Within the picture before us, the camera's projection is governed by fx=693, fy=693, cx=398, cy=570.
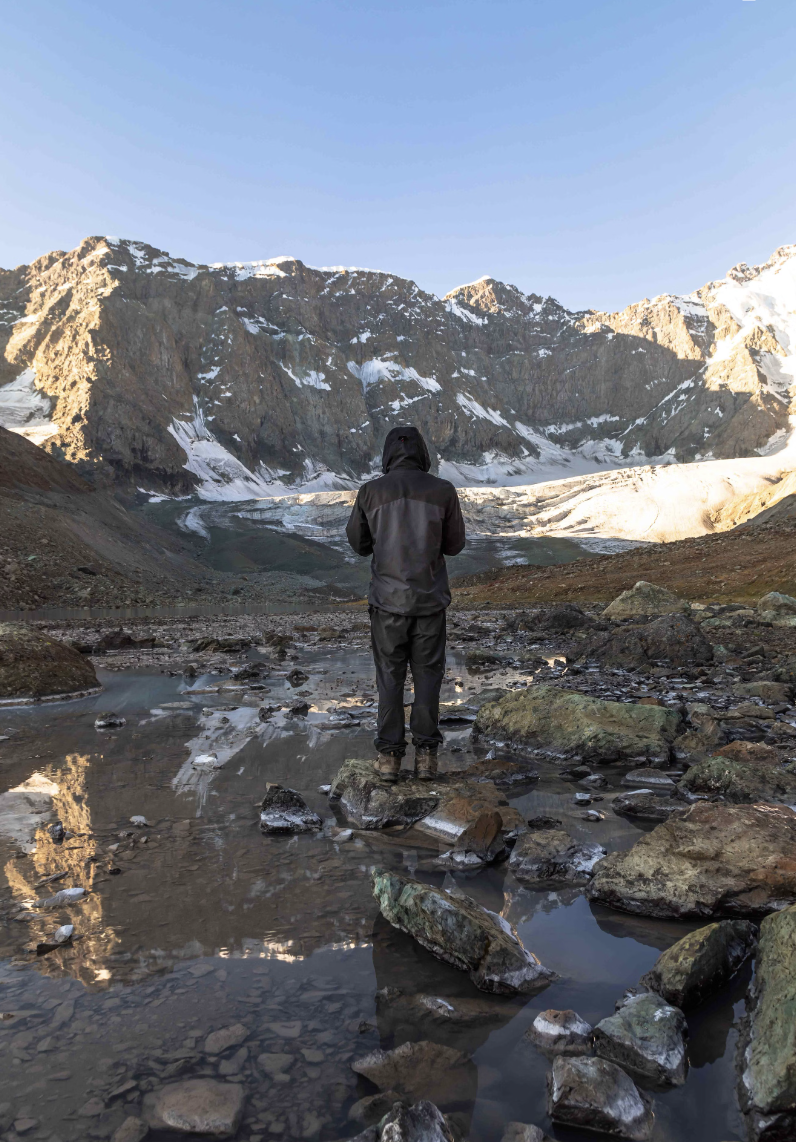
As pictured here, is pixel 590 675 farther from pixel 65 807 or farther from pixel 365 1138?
pixel 365 1138

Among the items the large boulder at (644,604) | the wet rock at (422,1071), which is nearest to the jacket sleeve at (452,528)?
the wet rock at (422,1071)

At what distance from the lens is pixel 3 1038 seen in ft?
9.58

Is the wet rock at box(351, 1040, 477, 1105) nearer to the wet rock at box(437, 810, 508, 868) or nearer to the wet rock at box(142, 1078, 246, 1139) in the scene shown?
the wet rock at box(142, 1078, 246, 1139)

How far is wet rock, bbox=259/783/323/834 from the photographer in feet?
18.1

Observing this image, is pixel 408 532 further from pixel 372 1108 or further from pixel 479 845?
pixel 372 1108

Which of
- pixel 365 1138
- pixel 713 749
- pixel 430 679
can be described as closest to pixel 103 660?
pixel 430 679

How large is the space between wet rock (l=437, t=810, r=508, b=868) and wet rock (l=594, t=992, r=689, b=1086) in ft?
6.59

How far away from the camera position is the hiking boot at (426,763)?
6619 mm

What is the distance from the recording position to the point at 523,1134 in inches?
93.7

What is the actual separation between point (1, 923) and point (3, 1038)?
3.93 feet

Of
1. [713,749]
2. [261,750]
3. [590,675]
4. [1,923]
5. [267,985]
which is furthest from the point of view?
[590,675]

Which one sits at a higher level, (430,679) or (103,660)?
(430,679)

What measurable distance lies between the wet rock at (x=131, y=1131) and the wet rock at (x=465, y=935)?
5.20 ft

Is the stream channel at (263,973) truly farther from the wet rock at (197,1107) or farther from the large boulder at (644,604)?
the large boulder at (644,604)
